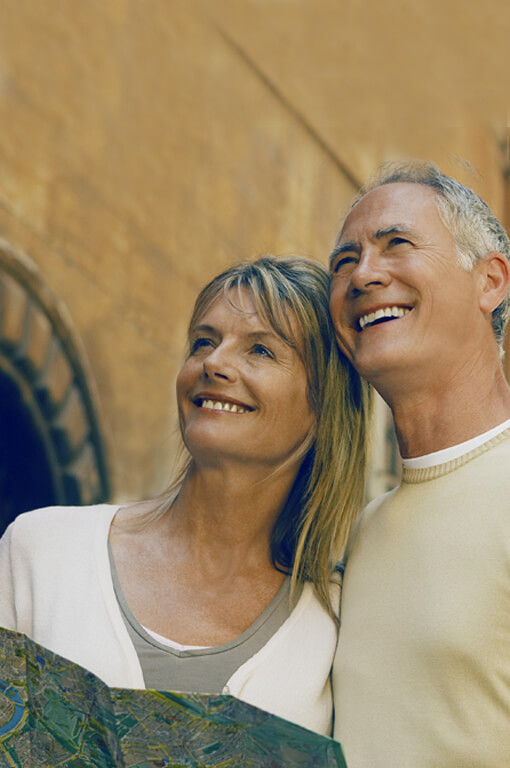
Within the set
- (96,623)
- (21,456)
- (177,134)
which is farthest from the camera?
(177,134)

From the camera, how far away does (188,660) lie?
218cm

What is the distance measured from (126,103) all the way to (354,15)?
6.29 ft

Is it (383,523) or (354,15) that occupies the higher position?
(354,15)

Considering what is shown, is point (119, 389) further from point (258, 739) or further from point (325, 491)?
point (258, 739)

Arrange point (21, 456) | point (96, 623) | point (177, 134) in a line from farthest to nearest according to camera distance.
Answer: point (177, 134)
point (21, 456)
point (96, 623)

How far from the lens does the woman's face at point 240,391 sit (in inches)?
93.1

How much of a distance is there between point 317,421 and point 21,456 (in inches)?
105

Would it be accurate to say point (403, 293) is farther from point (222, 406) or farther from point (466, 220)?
point (222, 406)

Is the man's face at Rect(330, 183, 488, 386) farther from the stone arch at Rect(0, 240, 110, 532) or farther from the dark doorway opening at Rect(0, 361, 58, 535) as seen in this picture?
the dark doorway opening at Rect(0, 361, 58, 535)

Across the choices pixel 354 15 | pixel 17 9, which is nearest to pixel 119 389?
pixel 17 9

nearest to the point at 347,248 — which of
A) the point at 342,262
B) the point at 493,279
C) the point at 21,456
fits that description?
the point at 342,262

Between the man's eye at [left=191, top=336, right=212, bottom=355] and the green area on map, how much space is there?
975 mm

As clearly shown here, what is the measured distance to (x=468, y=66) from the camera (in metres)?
7.49

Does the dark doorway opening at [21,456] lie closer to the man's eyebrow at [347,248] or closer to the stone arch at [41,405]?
the stone arch at [41,405]
